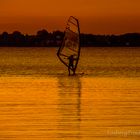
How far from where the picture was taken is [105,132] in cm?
1216

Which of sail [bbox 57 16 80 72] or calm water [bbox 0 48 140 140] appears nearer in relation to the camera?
calm water [bbox 0 48 140 140]

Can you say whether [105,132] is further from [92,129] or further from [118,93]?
[118,93]

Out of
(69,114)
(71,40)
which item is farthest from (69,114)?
(71,40)

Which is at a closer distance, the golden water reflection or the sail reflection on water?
the golden water reflection

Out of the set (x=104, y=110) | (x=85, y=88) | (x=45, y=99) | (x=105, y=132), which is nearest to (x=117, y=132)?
(x=105, y=132)

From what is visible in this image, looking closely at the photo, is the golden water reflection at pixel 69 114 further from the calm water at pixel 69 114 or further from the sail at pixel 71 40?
the sail at pixel 71 40

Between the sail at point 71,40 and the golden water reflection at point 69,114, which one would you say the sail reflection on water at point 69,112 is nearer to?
the golden water reflection at point 69,114

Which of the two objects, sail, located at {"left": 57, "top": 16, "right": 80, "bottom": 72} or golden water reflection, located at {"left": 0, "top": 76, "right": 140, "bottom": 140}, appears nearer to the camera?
golden water reflection, located at {"left": 0, "top": 76, "right": 140, "bottom": 140}

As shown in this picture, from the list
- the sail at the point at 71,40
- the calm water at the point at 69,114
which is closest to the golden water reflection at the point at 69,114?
the calm water at the point at 69,114

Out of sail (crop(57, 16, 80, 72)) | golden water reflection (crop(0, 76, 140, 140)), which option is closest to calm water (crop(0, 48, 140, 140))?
golden water reflection (crop(0, 76, 140, 140))

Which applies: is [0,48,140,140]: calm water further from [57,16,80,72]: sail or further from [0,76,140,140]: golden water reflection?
[57,16,80,72]: sail

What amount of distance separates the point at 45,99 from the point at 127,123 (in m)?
5.62

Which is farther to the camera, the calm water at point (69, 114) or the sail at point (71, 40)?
the sail at point (71, 40)

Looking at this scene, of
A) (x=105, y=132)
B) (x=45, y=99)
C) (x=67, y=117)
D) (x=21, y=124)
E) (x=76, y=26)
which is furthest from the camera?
(x=76, y=26)
